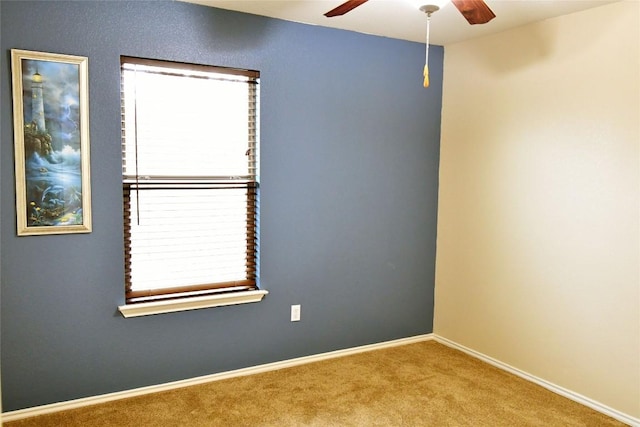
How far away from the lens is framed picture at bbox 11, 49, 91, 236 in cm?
259

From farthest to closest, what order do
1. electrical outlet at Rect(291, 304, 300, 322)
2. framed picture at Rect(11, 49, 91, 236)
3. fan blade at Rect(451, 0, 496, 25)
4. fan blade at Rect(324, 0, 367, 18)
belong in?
electrical outlet at Rect(291, 304, 300, 322) < framed picture at Rect(11, 49, 91, 236) < fan blade at Rect(324, 0, 367, 18) < fan blade at Rect(451, 0, 496, 25)

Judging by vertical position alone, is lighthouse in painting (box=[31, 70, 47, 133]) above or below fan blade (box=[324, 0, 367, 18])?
below

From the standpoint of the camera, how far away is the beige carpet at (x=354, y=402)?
279 cm

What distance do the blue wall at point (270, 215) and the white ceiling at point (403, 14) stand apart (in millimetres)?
104

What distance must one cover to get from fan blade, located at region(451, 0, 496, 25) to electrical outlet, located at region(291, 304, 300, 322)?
2.05 metres

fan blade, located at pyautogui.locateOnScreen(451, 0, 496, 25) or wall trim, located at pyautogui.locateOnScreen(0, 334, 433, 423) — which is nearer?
fan blade, located at pyautogui.locateOnScreen(451, 0, 496, 25)

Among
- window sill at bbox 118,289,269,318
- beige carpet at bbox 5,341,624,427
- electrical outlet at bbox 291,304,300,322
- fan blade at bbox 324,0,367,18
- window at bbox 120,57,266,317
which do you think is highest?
fan blade at bbox 324,0,367,18

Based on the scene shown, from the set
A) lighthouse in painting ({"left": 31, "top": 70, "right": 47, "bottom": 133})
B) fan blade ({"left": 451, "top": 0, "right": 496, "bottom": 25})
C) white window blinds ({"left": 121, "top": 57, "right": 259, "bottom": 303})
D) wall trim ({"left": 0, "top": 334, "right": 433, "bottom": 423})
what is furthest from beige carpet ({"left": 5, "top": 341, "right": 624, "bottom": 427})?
fan blade ({"left": 451, "top": 0, "right": 496, "bottom": 25})

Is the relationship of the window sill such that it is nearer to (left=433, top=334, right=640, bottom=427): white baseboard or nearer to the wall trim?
the wall trim

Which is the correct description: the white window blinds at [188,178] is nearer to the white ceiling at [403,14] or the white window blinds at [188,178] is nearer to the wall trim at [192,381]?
the white ceiling at [403,14]

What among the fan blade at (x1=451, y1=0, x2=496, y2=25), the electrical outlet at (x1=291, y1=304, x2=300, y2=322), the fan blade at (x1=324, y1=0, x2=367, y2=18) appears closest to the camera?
the fan blade at (x1=451, y1=0, x2=496, y2=25)

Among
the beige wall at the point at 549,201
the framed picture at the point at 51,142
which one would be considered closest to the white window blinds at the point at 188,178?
the framed picture at the point at 51,142

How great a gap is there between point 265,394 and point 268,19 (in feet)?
7.44

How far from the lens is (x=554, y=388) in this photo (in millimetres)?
3221
